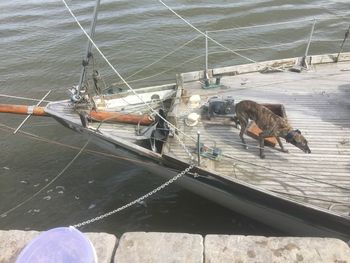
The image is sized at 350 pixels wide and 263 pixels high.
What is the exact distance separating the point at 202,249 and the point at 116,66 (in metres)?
14.9

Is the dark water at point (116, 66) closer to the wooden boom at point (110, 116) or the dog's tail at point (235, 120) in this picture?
the wooden boom at point (110, 116)

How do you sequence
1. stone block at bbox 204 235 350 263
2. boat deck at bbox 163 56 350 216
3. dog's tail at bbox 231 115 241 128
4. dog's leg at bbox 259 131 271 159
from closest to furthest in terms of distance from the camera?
stone block at bbox 204 235 350 263 < boat deck at bbox 163 56 350 216 < dog's leg at bbox 259 131 271 159 < dog's tail at bbox 231 115 241 128

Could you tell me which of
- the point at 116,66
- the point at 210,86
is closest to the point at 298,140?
the point at 210,86

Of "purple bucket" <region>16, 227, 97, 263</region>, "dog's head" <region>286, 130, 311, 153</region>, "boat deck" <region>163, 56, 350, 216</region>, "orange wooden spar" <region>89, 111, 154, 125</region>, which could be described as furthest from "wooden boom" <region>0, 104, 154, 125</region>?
"purple bucket" <region>16, 227, 97, 263</region>

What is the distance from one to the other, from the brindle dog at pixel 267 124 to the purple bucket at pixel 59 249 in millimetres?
5736

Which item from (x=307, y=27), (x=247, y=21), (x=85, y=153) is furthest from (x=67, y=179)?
(x=307, y=27)

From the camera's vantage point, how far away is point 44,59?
1903 centimetres

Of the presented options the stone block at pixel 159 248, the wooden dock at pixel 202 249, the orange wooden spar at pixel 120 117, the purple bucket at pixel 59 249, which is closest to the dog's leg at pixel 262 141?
the orange wooden spar at pixel 120 117

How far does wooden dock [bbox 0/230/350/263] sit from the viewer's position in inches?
164

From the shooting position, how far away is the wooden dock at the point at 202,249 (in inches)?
164

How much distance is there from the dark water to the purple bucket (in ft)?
21.8

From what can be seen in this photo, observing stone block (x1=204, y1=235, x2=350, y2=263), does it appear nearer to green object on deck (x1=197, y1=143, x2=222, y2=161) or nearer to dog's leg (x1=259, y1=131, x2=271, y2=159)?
green object on deck (x1=197, y1=143, x2=222, y2=161)

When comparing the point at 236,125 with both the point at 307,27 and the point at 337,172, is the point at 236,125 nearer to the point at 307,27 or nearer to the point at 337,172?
the point at 337,172

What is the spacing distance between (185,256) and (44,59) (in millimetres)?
16905
